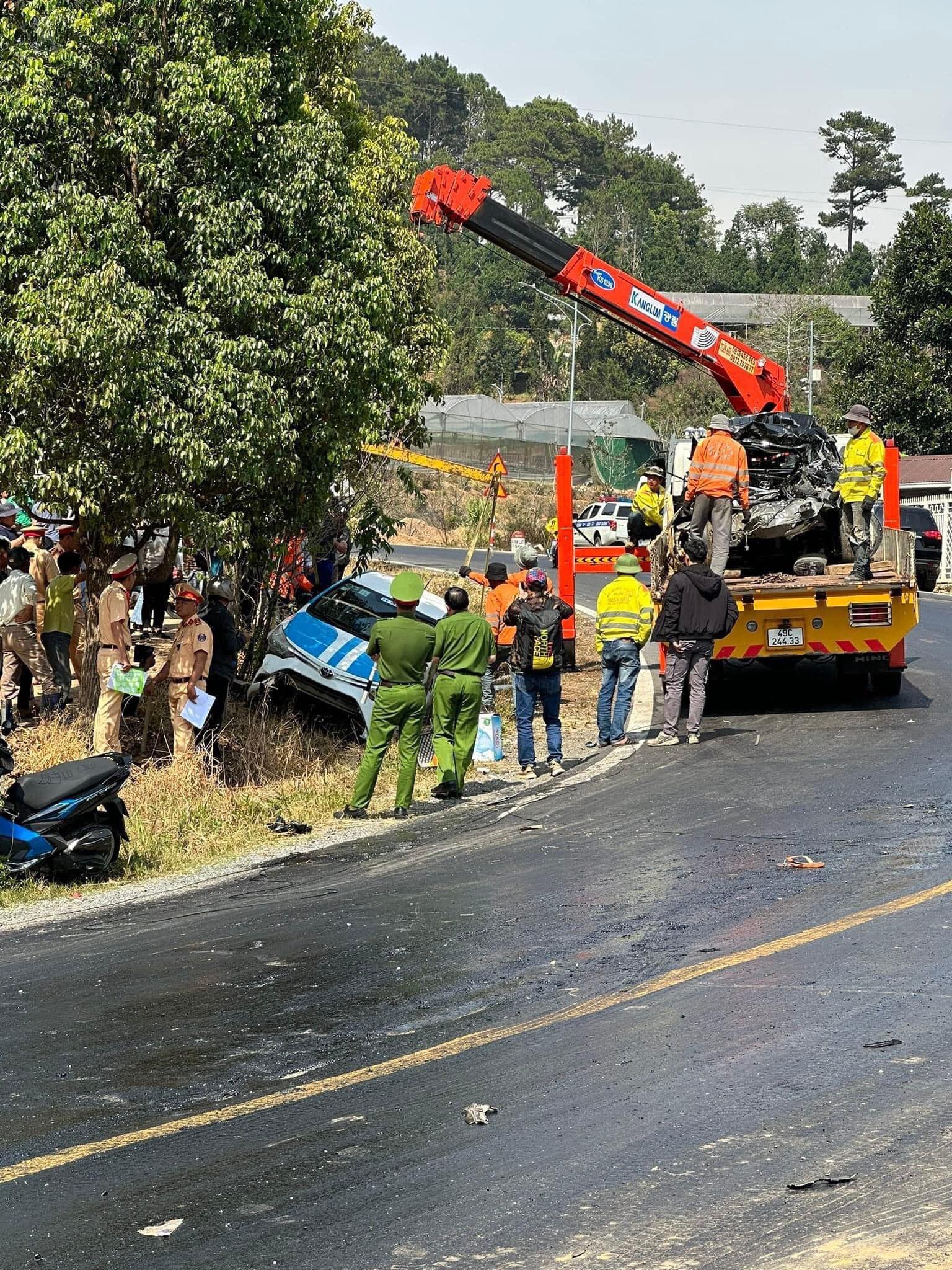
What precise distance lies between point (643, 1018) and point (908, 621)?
9.03 metres

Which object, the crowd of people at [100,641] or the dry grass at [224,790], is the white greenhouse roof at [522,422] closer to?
the crowd of people at [100,641]

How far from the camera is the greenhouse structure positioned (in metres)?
64.7

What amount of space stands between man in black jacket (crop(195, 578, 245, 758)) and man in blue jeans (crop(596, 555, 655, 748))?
326 cm

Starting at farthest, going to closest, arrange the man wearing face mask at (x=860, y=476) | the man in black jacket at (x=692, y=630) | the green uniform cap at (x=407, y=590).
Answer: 1. the man wearing face mask at (x=860, y=476)
2. the man in black jacket at (x=692, y=630)
3. the green uniform cap at (x=407, y=590)

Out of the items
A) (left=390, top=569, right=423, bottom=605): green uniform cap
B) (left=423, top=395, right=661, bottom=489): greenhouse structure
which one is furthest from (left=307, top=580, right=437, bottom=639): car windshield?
(left=423, top=395, right=661, bottom=489): greenhouse structure

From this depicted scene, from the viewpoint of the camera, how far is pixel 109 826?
33.0 ft

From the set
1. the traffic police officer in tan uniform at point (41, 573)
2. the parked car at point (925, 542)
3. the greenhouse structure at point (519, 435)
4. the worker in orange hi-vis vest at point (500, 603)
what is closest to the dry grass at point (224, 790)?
the traffic police officer in tan uniform at point (41, 573)

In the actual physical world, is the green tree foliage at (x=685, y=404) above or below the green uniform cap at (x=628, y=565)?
above

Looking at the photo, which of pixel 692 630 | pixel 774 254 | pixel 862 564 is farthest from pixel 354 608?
pixel 774 254

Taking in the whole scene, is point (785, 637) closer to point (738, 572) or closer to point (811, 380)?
point (738, 572)

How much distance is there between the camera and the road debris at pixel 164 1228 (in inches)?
185

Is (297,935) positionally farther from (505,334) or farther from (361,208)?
Result: (505,334)

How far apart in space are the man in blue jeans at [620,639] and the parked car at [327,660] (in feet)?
6.13

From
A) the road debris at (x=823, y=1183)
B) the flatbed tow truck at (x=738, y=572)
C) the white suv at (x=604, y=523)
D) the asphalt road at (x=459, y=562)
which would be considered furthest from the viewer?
the white suv at (x=604, y=523)
